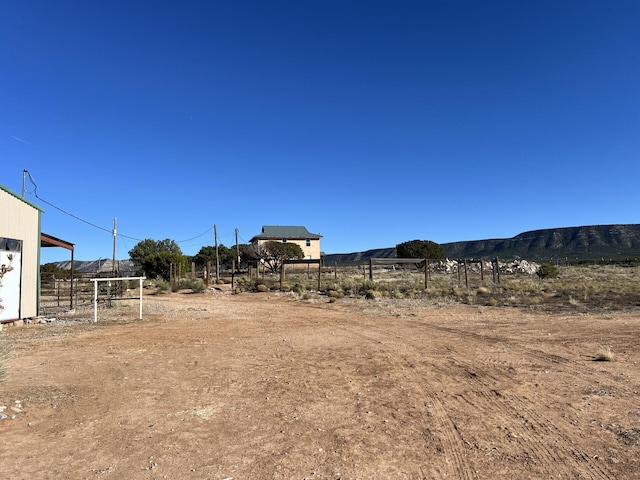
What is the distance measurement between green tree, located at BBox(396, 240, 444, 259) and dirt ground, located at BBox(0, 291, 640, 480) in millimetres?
57989

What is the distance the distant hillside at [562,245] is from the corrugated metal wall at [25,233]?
62.0m

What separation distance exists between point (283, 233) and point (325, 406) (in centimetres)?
6616

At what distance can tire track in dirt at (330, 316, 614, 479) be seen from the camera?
385cm

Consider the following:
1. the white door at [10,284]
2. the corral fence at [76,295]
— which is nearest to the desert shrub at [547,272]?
the corral fence at [76,295]

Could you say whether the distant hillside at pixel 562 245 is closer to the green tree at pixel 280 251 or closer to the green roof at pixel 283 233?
the green roof at pixel 283 233

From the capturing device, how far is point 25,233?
47.1 feet

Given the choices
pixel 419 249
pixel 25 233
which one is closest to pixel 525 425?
pixel 25 233

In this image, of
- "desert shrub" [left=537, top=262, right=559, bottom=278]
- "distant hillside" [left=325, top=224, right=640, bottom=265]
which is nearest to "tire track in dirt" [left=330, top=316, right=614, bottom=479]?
"desert shrub" [left=537, top=262, right=559, bottom=278]

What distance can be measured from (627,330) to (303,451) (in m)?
10.6

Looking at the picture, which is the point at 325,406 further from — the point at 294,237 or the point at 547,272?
the point at 294,237

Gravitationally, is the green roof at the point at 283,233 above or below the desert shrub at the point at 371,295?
above

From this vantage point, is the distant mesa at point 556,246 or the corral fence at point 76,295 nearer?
the corral fence at point 76,295

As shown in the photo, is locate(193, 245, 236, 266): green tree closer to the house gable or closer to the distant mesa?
the house gable

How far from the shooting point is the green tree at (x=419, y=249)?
68750mm
